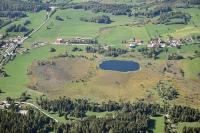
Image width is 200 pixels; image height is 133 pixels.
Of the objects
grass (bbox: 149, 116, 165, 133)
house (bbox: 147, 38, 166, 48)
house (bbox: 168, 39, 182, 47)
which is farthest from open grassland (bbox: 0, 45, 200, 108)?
house (bbox: 168, 39, 182, 47)

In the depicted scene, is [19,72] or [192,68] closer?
[192,68]

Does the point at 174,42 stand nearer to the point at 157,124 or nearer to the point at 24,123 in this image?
the point at 157,124

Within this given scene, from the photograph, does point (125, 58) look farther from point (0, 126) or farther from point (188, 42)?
point (0, 126)

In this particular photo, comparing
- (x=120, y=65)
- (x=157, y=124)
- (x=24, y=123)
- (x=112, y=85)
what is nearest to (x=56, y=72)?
(x=112, y=85)

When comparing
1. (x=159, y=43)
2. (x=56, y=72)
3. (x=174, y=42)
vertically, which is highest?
(x=174, y=42)

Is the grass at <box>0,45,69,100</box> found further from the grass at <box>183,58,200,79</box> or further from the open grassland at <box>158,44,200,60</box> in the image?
the grass at <box>183,58,200,79</box>

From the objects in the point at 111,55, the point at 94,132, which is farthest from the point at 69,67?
the point at 94,132
